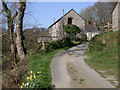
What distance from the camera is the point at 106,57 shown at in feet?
30.5

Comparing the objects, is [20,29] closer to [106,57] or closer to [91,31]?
[106,57]

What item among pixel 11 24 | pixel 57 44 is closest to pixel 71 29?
pixel 57 44

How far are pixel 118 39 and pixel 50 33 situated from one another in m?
22.9

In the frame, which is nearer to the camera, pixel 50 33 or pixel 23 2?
pixel 23 2

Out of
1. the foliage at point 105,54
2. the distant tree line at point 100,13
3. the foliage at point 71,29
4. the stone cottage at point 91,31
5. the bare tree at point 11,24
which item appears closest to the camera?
the foliage at point 105,54

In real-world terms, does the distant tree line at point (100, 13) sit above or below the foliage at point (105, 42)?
above

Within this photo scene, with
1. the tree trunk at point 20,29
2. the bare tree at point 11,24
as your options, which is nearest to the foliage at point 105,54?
the tree trunk at point 20,29

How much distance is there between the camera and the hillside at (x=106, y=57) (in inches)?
271

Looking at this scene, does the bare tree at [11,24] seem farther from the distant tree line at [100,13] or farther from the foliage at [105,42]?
the distant tree line at [100,13]

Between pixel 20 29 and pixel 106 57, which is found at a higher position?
pixel 20 29

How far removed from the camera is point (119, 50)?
9.66 meters

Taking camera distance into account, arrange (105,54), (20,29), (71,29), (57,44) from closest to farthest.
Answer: (105,54)
(20,29)
(57,44)
(71,29)

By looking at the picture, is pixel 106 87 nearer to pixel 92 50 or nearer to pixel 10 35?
pixel 92 50

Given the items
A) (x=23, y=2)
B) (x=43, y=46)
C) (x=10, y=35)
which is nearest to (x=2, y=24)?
(x=10, y=35)
